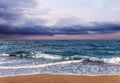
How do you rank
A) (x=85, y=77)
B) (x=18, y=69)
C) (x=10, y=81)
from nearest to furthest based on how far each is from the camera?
1. (x=10, y=81)
2. (x=85, y=77)
3. (x=18, y=69)

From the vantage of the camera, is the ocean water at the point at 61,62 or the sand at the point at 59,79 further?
the ocean water at the point at 61,62

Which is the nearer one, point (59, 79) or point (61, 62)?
point (59, 79)

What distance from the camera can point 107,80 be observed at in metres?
7.04

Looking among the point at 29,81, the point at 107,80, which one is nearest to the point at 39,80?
the point at 29,81

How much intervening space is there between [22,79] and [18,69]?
2.53 metres

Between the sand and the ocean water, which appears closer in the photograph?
the sand

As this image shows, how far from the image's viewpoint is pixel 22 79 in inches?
278

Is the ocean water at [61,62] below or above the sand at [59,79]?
below

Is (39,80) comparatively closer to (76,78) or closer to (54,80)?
(54,80)

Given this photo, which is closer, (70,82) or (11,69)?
(70,82)

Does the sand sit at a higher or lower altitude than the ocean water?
higher

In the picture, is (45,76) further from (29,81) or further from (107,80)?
(107,80)

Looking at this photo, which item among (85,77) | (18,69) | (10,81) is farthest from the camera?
(18,69)

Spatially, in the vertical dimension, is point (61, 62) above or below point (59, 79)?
below
